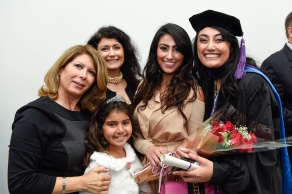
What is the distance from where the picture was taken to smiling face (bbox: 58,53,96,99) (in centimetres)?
192

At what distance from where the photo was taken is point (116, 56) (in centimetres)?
262

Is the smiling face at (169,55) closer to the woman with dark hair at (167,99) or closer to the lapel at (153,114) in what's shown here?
the woman with dark hair at (167,99)

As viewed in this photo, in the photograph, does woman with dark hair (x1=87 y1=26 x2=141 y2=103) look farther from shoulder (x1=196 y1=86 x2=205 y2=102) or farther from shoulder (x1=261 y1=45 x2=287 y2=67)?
shoulder (x1=261 y1=45 x2=287 y2=67)

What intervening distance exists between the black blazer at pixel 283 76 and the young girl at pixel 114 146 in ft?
4.09

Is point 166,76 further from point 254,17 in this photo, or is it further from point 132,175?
point 254,17

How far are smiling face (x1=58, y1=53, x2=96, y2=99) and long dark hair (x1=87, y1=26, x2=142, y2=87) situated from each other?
0.69m

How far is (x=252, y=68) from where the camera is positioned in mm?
1797

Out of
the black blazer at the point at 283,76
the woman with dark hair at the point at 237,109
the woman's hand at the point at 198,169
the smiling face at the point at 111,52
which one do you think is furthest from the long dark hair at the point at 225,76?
the smiling face at the point at 111,52

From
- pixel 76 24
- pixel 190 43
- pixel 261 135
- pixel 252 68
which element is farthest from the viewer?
pixel 76 24

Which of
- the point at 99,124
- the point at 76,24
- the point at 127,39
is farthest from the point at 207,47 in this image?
the point at 76,24

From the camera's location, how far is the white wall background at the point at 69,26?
2.92 meters

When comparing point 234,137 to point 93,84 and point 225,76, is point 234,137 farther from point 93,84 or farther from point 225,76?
point 93,84

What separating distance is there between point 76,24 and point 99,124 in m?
1.40

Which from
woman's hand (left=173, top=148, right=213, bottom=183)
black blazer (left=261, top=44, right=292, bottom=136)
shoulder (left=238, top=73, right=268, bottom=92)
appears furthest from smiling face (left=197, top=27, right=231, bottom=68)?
black blazer (left=261, top=44, right=292, bottom=136)
